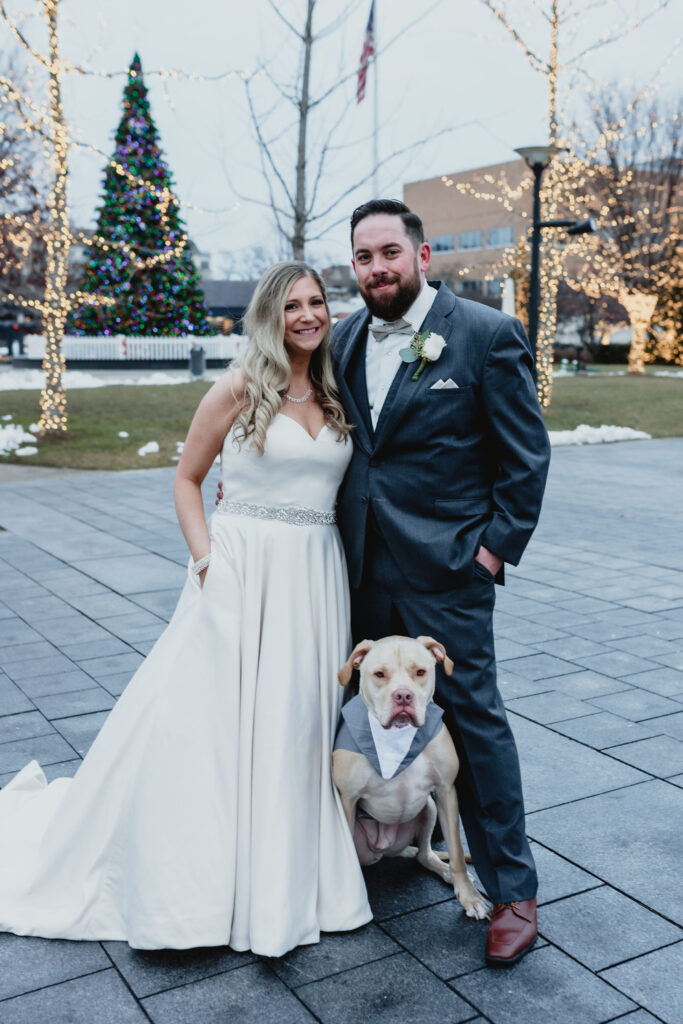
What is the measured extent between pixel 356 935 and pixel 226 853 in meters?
0.47

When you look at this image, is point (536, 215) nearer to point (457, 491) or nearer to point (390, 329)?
point (390, 329)

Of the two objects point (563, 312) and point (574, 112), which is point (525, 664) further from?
point (563, 312)

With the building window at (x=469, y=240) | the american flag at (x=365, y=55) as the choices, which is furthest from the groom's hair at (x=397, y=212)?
the building window at (x=469, y=240)

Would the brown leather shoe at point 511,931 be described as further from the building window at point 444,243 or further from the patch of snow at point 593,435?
the building window at point 444,243

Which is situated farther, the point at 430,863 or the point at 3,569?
the point at 3,569

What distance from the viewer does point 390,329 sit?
9.71 ft

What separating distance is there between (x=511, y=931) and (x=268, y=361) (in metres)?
1.81

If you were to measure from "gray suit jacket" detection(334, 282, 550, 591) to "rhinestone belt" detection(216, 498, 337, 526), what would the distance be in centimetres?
13

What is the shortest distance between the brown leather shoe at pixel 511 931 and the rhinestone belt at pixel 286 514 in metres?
1.26

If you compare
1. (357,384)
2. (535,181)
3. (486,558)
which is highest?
(535,181)

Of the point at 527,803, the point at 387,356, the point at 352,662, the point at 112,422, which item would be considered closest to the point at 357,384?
the point at 387,356

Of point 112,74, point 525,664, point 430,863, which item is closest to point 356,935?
point 430,863

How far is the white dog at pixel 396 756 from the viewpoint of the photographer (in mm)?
2691

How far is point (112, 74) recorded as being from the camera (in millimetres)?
12867
